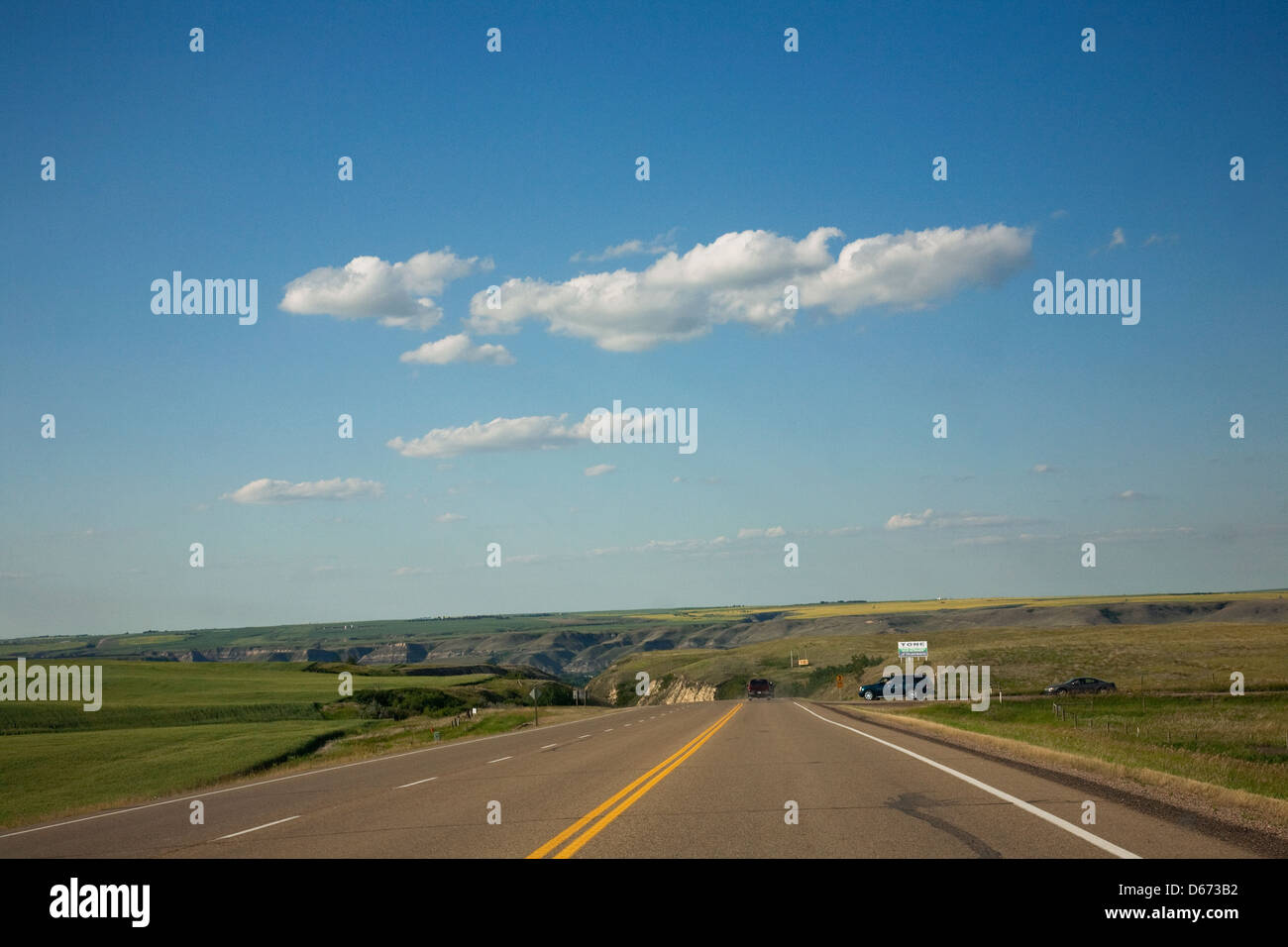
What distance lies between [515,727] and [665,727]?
13147mm

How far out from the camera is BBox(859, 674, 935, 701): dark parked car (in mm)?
66812

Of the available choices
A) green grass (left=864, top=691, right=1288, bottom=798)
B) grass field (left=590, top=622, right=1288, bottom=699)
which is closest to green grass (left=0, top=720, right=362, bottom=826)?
green grass (left=864, top=691, right=1288, bottom=798)

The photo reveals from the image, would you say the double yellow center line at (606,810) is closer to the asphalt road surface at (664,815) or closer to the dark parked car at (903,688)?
the asphalt road surface at (664,815)

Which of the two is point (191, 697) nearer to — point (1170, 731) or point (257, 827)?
point (1170, 731)

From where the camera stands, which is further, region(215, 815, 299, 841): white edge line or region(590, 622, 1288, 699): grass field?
region(590, 622, 1288, 699): grass field

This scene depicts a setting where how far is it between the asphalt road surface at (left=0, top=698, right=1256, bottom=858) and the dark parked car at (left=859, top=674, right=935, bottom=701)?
1806 inches

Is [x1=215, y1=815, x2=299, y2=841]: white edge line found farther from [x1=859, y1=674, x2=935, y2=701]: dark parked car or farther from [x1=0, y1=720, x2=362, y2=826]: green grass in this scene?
[x1=859, y1=674, x2=935, y2=701]: dark parked car

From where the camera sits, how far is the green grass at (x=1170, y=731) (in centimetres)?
1540

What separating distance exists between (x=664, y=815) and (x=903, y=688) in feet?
191

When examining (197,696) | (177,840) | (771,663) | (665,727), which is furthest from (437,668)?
(177,840)

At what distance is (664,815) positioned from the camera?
490 inches

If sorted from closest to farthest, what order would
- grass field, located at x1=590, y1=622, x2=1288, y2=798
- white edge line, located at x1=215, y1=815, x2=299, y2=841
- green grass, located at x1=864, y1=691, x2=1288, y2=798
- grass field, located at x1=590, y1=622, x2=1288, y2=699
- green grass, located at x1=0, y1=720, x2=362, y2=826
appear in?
white edge line, located at x1=215, y1=815, x2=299, y2=841, green grass, located at x1=864, y1=691, x2=1288, y2=798, grass field, located at x1=590, y1=622, x2=1288, y2=798, green grass, located at x1=0, y1=720, x2=362, y2=826, grass field, located at x1=590, y1=622, x2=1288, y2=699
